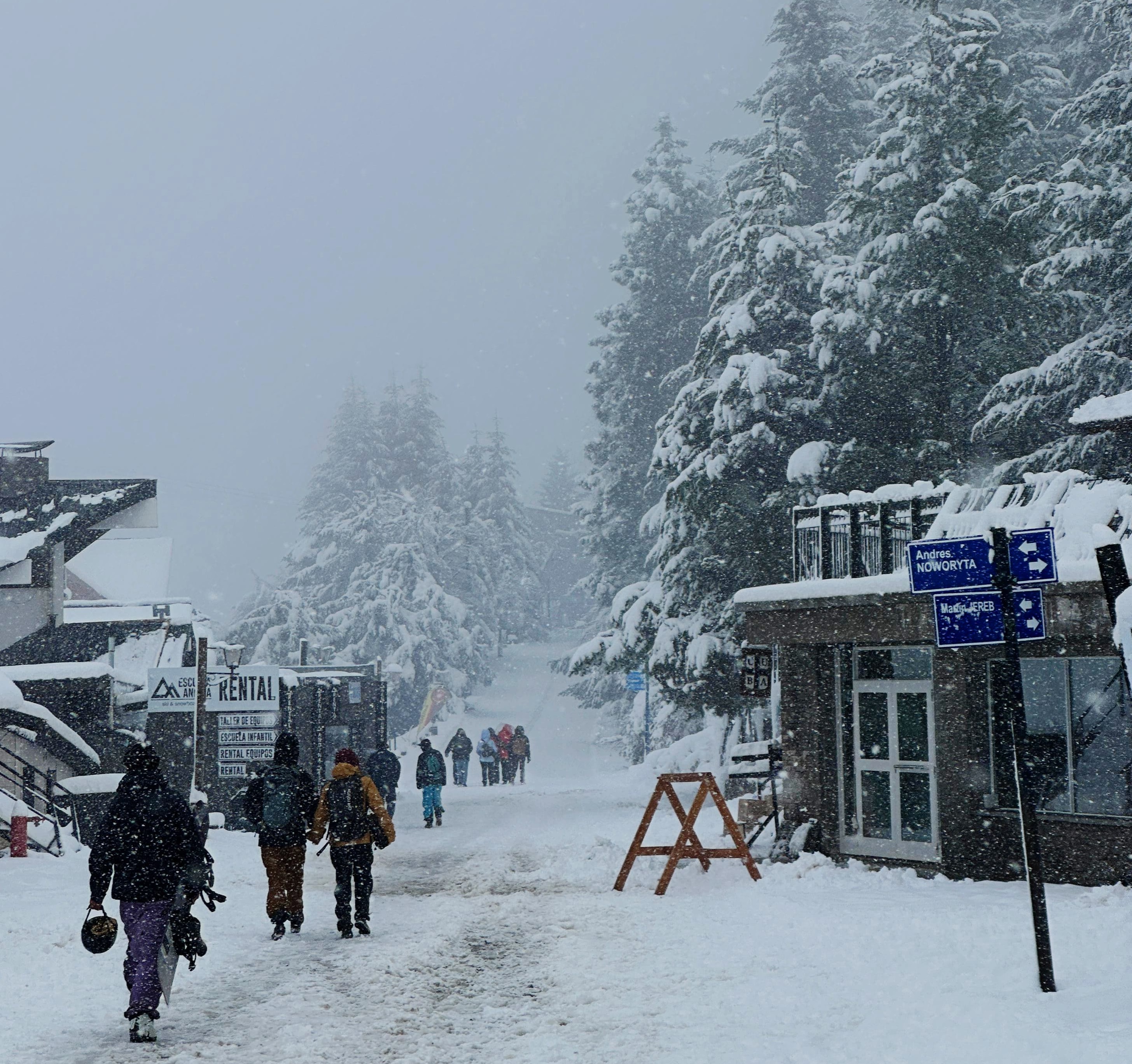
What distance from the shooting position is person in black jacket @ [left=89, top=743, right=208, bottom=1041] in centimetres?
739

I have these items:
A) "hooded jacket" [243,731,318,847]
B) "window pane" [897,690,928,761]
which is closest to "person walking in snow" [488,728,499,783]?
"window pane" [897,690,928,761]

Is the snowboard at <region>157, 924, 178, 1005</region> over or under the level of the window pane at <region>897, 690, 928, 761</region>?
under

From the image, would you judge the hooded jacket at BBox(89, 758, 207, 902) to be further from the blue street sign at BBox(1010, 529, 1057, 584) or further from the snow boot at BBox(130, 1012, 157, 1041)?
the blue street sign at BBox(1010, 529, 1057, 584)

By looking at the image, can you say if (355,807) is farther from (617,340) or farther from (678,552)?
(617,340)

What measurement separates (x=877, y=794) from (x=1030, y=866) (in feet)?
26.2

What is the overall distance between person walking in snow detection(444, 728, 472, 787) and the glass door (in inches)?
873

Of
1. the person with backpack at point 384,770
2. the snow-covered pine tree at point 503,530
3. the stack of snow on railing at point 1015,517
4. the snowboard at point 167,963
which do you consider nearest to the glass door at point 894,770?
the stack of snow on railing at point 1015,517

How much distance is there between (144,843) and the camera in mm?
7629

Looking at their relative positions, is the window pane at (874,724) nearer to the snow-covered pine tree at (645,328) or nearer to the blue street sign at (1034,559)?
the blue street sign at (1034,559)

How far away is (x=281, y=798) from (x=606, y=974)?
11.4 ft

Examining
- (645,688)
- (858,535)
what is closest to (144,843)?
Answer: (858,535)

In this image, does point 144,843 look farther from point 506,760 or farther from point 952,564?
point 506,760

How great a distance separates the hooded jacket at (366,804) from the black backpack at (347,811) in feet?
0.08

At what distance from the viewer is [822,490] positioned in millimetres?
22875
